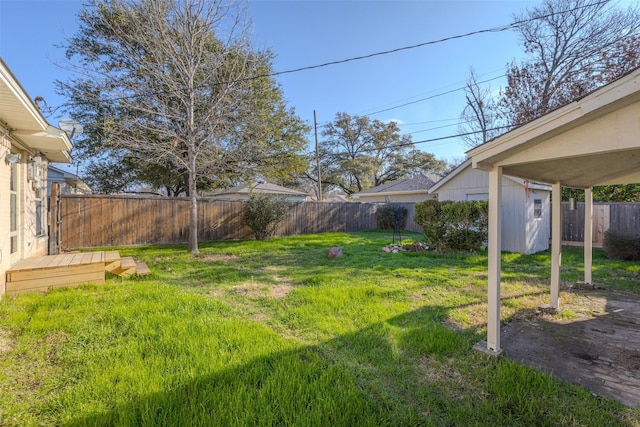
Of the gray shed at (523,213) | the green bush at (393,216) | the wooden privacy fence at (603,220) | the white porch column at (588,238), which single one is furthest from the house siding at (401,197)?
the white porch column at (588,238)

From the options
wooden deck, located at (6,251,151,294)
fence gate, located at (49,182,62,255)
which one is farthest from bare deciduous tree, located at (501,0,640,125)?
fence gate, located at (49,182,62,255)

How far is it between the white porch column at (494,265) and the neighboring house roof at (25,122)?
4.92 m

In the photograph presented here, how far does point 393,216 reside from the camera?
1588 centimetres

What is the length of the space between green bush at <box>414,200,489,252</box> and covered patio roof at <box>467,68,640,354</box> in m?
4.27

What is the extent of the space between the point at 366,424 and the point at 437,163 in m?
29.2

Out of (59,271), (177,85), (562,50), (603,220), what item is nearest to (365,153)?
(562,50)

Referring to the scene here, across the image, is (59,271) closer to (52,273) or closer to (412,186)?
(52,273)

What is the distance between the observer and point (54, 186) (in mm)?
7188

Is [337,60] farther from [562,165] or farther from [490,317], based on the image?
[490,317]

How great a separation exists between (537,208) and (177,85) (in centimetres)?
1193

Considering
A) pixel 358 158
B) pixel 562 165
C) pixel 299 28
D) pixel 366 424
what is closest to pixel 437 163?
pixel 358 158

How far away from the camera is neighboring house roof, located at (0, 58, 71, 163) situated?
3.12 m

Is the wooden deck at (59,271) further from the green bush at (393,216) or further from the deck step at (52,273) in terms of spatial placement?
the green bush at (393,216)

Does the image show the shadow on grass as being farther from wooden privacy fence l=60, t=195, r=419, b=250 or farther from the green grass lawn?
wooden privacy fence l=60, t=195, r=419, b=250
